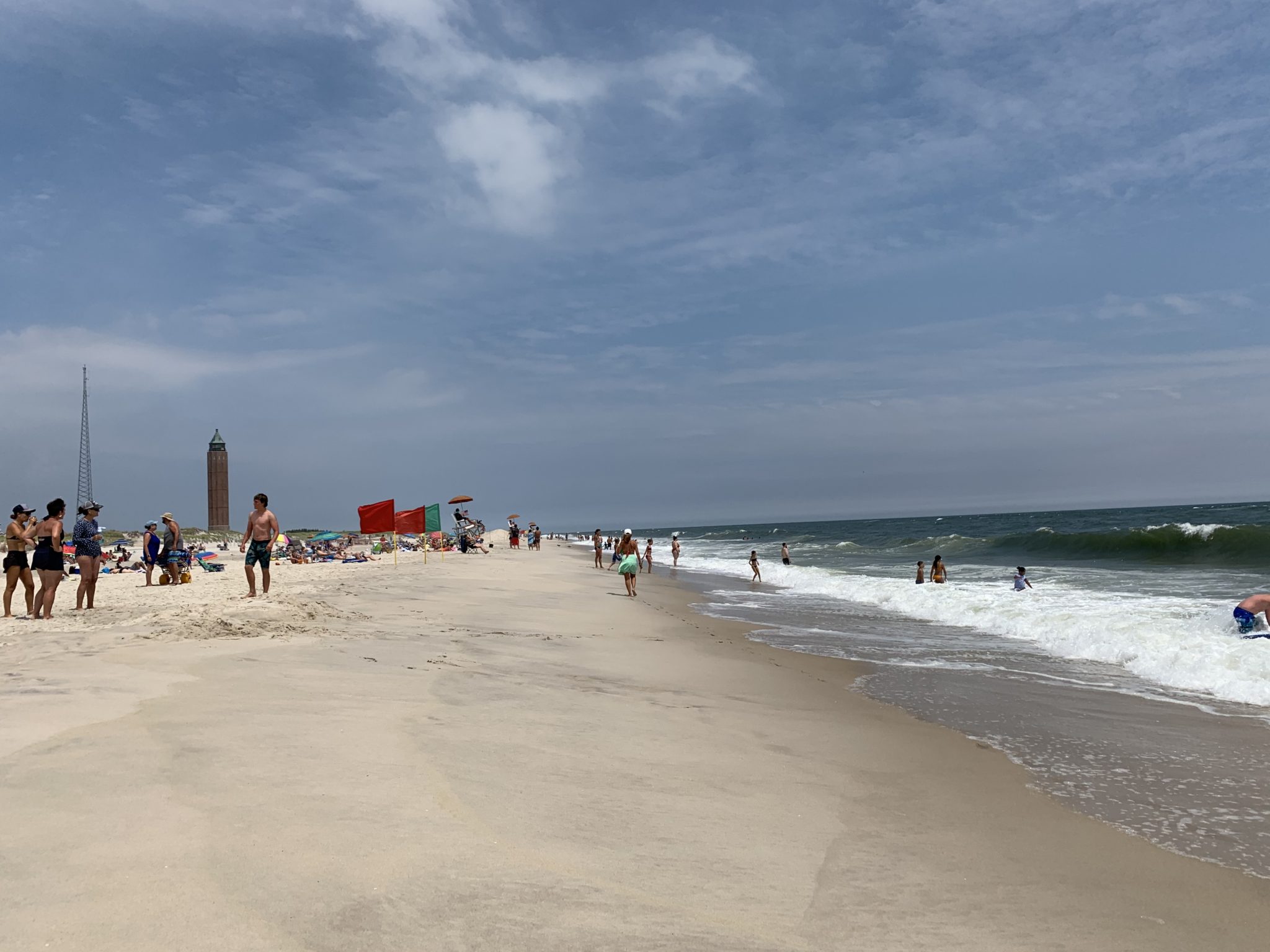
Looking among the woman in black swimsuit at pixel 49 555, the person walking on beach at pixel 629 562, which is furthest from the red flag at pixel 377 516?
the woman in black swimsuit at pixel 49 555

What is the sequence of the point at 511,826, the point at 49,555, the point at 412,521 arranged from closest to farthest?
the point at 511,826 → the point at 49,555 → the point at 412,521

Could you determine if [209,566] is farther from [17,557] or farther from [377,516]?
[17,557]

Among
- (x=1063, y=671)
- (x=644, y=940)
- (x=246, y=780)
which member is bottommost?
(x=1063, y=671)

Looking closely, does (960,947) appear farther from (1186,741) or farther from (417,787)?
(1186,741)

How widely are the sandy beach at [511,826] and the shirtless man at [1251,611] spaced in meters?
6.83

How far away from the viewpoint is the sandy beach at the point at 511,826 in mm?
2740

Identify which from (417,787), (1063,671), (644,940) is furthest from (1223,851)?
(1063,671)

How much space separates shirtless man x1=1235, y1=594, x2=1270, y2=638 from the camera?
10742mm

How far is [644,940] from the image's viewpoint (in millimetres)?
2723

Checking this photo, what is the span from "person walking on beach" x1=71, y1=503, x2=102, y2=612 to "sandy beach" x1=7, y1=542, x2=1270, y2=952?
5664 mm

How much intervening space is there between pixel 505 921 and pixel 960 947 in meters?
1.62

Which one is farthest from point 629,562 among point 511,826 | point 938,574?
point 511,826

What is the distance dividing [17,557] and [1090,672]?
14154mm

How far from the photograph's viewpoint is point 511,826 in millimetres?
3570
